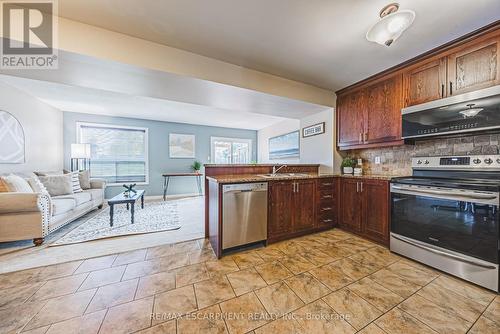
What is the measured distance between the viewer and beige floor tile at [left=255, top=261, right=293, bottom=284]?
1.73 m

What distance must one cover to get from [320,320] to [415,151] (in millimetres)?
2576

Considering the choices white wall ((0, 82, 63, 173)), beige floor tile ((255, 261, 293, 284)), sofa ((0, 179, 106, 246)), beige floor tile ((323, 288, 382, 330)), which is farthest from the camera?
white wall ((0, 82, 63, 173))

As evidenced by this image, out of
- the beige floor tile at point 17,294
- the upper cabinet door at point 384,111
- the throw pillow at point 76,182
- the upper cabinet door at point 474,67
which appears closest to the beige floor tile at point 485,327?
the upper cabinet door at point 384,111

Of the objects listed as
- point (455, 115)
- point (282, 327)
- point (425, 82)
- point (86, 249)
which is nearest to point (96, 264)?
point (86, 249)

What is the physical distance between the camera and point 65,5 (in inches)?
59.8

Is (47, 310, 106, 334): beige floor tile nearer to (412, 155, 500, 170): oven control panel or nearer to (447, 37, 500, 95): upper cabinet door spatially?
(412, 155, 500, 170): oven control panel

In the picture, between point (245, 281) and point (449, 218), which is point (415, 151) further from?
point (245, 281)

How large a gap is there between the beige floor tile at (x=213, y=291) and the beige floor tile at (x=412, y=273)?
171cm

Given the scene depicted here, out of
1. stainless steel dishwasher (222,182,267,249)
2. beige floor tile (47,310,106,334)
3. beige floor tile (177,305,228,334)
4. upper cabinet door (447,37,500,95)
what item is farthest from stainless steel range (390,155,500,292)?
beige floor tile (47,310,106,334)

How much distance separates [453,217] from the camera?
1.75 m

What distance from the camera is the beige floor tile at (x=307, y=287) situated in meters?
1.49

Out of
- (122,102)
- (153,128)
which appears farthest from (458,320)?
(153,128)

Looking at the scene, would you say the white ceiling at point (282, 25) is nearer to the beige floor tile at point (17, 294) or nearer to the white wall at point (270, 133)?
the beige floor tile at point (17, 294)

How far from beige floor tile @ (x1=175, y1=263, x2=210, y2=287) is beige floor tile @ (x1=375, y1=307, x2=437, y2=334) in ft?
4.72
